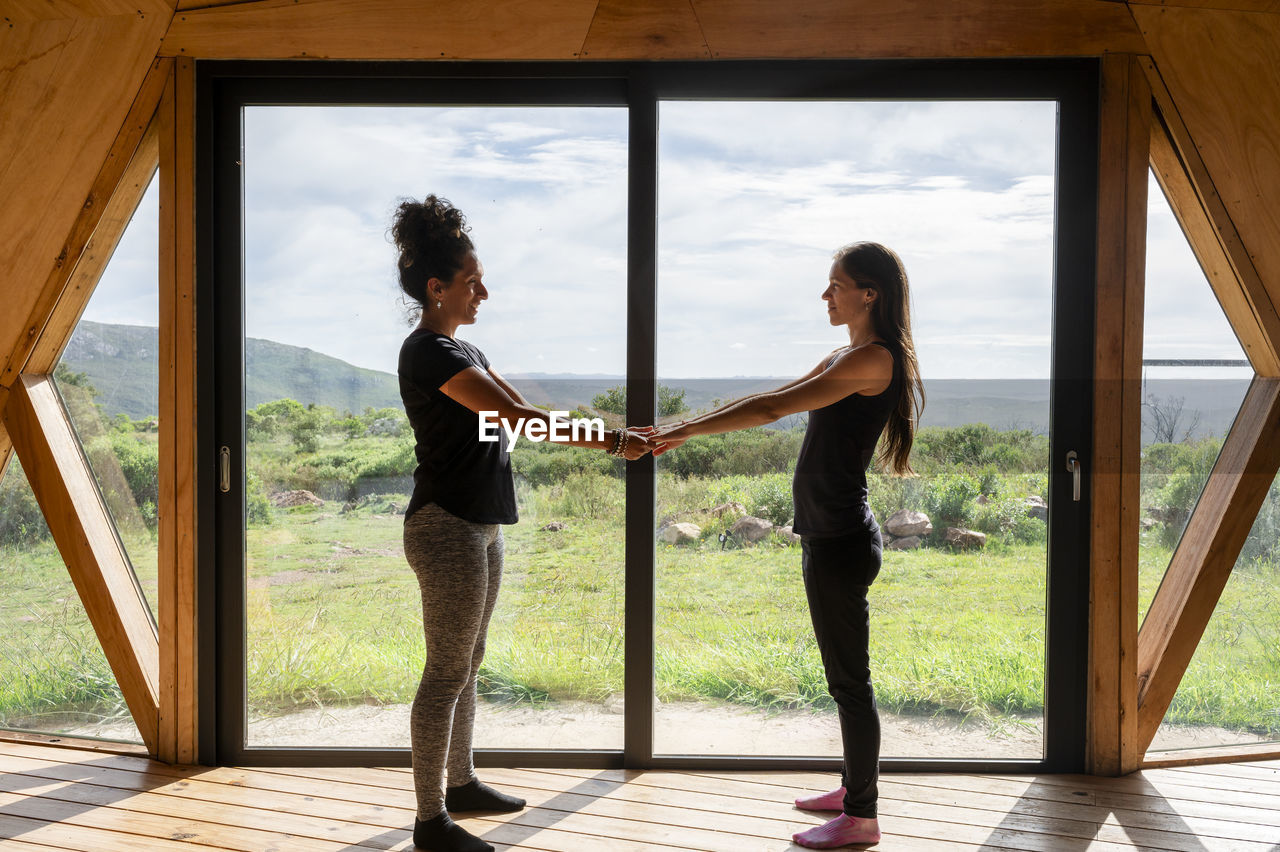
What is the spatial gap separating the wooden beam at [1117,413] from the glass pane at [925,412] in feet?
0.55

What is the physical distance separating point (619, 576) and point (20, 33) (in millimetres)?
2738

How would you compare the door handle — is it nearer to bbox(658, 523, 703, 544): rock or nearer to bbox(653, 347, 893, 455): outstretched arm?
bbox(653, 347, 893, 455): outstretched arm

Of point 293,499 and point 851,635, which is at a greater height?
point 293,499

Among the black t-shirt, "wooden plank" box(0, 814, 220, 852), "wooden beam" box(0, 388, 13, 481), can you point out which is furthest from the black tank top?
"wooden beam" box(0, 388, 13, 481)

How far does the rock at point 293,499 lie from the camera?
2967mm

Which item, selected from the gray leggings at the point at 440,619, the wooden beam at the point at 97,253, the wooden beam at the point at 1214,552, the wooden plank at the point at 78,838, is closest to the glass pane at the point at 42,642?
the wooden beam at the point at 97,253

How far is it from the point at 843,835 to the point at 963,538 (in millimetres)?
1109

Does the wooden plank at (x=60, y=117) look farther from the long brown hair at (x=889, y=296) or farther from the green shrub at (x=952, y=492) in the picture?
the green shrub at (x=952, y=492)

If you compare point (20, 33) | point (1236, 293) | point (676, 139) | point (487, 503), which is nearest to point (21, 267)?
point (20, 33)

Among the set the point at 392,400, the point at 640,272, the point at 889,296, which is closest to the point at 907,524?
the point at 889,296

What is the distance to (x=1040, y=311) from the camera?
290 cm

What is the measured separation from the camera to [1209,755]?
296 centimetres

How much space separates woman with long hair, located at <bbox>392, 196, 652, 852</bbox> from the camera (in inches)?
88.3

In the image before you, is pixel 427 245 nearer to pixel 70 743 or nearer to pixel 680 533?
pixel 680 533
